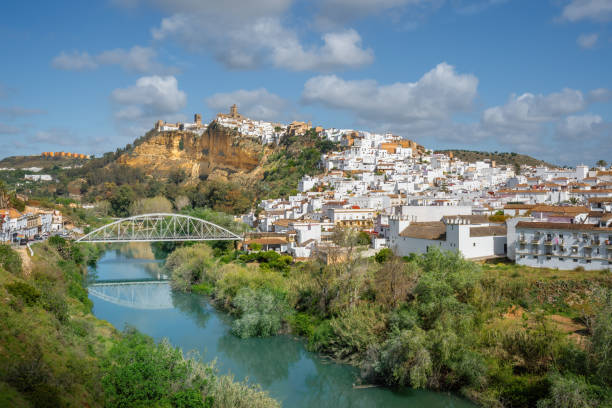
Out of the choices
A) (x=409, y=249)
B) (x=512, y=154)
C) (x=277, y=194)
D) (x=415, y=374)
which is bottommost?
(x=415, y=374)

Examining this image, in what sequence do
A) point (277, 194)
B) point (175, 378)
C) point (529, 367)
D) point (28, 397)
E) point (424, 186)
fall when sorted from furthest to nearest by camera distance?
point (277, 194), point (424, 186), point (529, 367), point (175, 378), point (28, 397)

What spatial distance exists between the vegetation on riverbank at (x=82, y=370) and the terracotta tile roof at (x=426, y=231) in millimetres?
15975

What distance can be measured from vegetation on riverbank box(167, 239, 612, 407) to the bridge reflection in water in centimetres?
481

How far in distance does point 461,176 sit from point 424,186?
902cm

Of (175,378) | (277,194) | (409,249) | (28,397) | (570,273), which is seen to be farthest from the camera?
(277,194)

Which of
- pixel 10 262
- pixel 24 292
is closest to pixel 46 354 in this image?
pixel 24 292

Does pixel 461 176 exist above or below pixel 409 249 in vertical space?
above

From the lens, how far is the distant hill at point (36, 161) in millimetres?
127938

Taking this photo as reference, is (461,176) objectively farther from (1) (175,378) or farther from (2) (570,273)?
(1) (175,378)

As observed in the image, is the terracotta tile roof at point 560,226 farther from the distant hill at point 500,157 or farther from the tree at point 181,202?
the distant hill at point 500,157

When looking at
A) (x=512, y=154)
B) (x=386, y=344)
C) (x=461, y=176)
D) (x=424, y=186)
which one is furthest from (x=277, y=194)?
(x=512, y=154)

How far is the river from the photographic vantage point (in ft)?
47.4

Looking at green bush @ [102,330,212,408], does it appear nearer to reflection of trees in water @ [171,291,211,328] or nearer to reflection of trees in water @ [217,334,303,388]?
reflection of trees in water @ [217,334,303,388]

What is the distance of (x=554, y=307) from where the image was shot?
18328 mm
